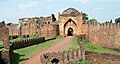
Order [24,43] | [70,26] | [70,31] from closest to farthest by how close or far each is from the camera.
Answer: [24,43], [70,26], [70,31]

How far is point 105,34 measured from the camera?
35438 mm

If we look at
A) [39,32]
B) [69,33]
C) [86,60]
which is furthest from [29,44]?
[69,33]

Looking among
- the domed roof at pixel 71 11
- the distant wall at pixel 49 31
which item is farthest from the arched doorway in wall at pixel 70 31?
the distant wall at pixel 49 31

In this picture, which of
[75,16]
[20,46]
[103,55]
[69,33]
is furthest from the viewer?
[69,33]

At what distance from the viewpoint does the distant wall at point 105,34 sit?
33.2 metres

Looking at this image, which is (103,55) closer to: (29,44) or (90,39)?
(29,44)

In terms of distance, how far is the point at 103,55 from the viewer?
80.2 feet

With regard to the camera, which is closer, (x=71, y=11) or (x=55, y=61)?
(x=55, y=61)

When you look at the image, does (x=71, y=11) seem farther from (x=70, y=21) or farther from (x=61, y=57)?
(x=61, y=57)

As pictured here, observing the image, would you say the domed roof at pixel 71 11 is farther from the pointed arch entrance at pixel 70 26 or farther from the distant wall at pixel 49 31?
the distant wall at pixel 49 31

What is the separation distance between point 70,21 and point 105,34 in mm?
12233

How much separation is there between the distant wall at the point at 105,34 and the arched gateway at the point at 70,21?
5.55 m

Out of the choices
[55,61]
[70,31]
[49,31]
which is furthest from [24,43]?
[70,31]

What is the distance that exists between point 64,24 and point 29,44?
16.0 m
